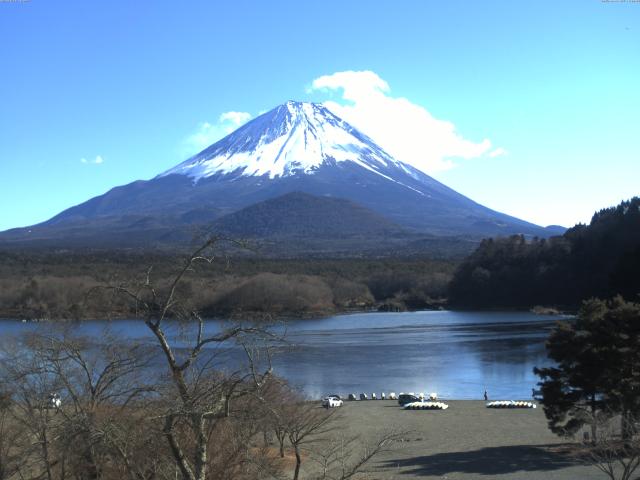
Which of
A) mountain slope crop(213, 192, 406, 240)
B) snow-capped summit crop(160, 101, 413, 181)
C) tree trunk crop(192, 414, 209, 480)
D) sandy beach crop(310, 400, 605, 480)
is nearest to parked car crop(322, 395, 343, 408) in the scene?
sandy beach crop(310, 400, 605, 480)

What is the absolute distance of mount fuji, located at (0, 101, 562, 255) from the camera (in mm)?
89750

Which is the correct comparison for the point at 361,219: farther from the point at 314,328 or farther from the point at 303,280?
the point at 314,328

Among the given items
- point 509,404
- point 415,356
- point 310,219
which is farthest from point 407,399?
point 310,219

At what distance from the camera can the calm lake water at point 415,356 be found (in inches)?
840

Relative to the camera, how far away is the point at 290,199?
97.9 m

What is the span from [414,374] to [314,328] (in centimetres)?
1517

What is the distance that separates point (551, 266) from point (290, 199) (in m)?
54.8

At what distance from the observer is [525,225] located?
11469 cm

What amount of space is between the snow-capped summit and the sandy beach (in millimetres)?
101784

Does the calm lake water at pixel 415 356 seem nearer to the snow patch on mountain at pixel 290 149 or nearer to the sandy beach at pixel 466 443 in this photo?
the sandy beach at pixel 466 443

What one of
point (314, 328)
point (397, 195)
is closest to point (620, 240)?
point (314, 328)

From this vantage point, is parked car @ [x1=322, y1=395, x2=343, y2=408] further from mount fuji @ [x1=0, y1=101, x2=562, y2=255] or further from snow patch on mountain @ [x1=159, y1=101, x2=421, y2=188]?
snow patch on mountain @ [x1=159, y1=101, x2=421, y2=188]

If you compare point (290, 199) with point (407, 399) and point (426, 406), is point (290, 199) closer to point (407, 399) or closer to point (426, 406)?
point (407, 399)

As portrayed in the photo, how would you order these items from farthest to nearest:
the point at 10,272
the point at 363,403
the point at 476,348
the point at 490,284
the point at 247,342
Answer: the point at 10,272, the point at 490,284, the point at 476,348, the point at 363,403, the point at 247,342
